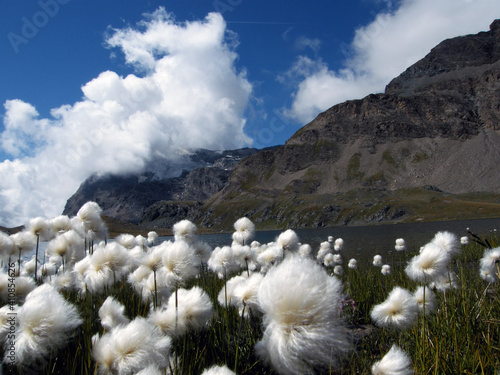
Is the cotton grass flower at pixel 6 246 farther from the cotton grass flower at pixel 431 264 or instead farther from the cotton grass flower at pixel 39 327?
the cotton grass flower at pixel 431 264

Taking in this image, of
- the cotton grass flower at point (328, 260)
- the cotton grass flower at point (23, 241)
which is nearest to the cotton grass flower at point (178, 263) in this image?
the cotton grass flower at point (23, 241)

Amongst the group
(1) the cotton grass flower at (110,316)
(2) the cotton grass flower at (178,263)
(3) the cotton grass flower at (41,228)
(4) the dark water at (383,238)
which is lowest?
(4) the dark water at (383,238)

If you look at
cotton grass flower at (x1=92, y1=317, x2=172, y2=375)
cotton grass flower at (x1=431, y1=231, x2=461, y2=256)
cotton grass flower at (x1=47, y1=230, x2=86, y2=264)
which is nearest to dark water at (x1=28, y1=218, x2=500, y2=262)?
cotton grass flower at (x1=47, y1=230, x2=86, y2=264)

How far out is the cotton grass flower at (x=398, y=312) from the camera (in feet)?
11.0

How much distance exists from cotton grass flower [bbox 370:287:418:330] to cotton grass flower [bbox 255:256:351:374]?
2188mm

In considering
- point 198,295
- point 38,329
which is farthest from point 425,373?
point 38,329

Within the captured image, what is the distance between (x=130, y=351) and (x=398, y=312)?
2.73 meters

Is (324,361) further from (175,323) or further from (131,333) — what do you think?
(175,323)

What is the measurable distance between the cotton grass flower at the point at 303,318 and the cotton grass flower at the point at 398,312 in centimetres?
219

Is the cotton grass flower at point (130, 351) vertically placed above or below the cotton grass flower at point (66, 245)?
below

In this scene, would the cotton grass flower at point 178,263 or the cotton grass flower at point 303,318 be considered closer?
the cotton grass flower at point 303,318

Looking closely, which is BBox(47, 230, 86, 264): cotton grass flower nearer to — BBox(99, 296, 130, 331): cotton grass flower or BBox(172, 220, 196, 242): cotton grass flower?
BBox(172, 220, 196, 242): cotton grass flower

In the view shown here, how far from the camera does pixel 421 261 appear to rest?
3.56m

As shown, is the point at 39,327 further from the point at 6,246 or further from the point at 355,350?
the point at 6,246
